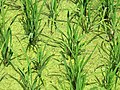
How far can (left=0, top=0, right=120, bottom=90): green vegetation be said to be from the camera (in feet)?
5.78

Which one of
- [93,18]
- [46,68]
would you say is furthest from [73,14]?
[46,68]

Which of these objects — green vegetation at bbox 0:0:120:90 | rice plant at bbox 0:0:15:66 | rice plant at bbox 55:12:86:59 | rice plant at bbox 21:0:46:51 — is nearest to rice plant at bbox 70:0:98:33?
green vegetation at bbox 0:0:120:90

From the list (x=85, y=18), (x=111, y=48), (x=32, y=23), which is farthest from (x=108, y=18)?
(x=32, y=23)

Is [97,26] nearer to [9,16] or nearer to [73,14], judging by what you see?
[73,14]

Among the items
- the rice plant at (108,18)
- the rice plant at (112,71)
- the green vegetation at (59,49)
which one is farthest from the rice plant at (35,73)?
the rice plant at (108,18)

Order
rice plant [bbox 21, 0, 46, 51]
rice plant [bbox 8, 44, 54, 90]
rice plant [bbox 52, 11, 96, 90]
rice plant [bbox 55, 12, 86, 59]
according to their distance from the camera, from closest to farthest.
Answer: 1. rice plant [bbox 52, 11, 96, 90]
2. rice plant [bbox 8, 44, 54, 90]
3. rice plant [bbox 55, 12, 86, 59]
4. rice plant [bbox 21, 0, 46, 51]

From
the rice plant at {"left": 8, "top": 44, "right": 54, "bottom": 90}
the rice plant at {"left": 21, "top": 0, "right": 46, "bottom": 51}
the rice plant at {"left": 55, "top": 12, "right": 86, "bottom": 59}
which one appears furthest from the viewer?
the rice plant at {"left": 21, "top": 0, "right": 46, "bottom": 51}

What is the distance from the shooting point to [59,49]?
2.06 meters

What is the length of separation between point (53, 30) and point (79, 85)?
68 cm

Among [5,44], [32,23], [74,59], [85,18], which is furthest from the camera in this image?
[85,18]

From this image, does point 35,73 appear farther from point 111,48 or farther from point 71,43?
point 111,48

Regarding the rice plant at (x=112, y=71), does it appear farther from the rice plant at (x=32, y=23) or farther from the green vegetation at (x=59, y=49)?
the rice plant at (x=32, y=23)

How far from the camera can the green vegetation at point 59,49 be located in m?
1.76

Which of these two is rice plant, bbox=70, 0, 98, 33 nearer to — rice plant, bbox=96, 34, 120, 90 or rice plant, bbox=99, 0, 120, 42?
rice plant, bbox=99, 0, 120, 42
